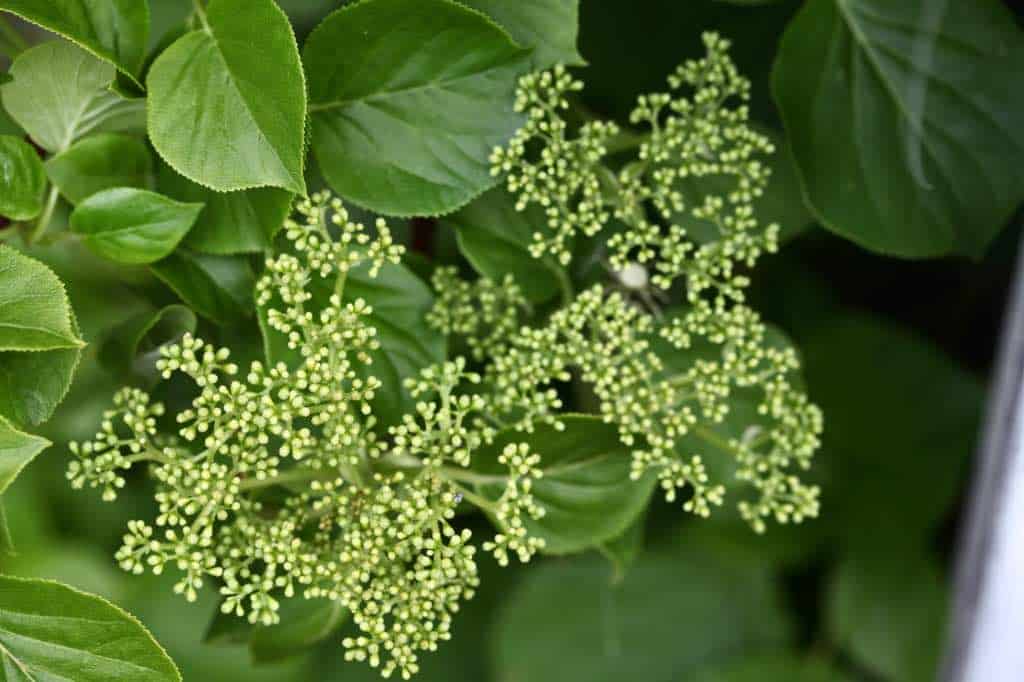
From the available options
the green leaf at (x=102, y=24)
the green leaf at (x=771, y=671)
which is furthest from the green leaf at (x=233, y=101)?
the green leaf at (x=771, y=671)

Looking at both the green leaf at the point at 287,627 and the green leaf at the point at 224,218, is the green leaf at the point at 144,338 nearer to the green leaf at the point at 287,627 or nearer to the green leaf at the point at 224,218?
the green leaf at the point at 224,218

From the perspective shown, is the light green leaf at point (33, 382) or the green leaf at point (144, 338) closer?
the light green leaf at point (33, 382)

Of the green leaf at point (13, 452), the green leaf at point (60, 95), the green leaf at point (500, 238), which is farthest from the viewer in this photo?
the green leaf at point (500, 238)

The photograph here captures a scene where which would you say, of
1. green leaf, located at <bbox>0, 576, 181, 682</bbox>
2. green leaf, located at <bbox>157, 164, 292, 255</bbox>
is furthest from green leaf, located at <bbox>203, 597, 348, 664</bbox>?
green leaf, located at <bbox>157, 164, 292, 255</bbox>

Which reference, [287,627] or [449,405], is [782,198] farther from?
[287,627]

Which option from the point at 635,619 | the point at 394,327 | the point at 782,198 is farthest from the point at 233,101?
the point at 635,619

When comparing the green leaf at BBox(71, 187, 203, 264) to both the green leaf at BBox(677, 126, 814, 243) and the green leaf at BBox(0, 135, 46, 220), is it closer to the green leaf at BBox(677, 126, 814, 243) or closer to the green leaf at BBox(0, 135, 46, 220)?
the green leaf at BBox(0, 135, 46, 220)

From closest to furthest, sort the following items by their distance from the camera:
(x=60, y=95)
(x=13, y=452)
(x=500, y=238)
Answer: (x=13, y=452) < (x=60, y=95) < (x=500, y=238)
